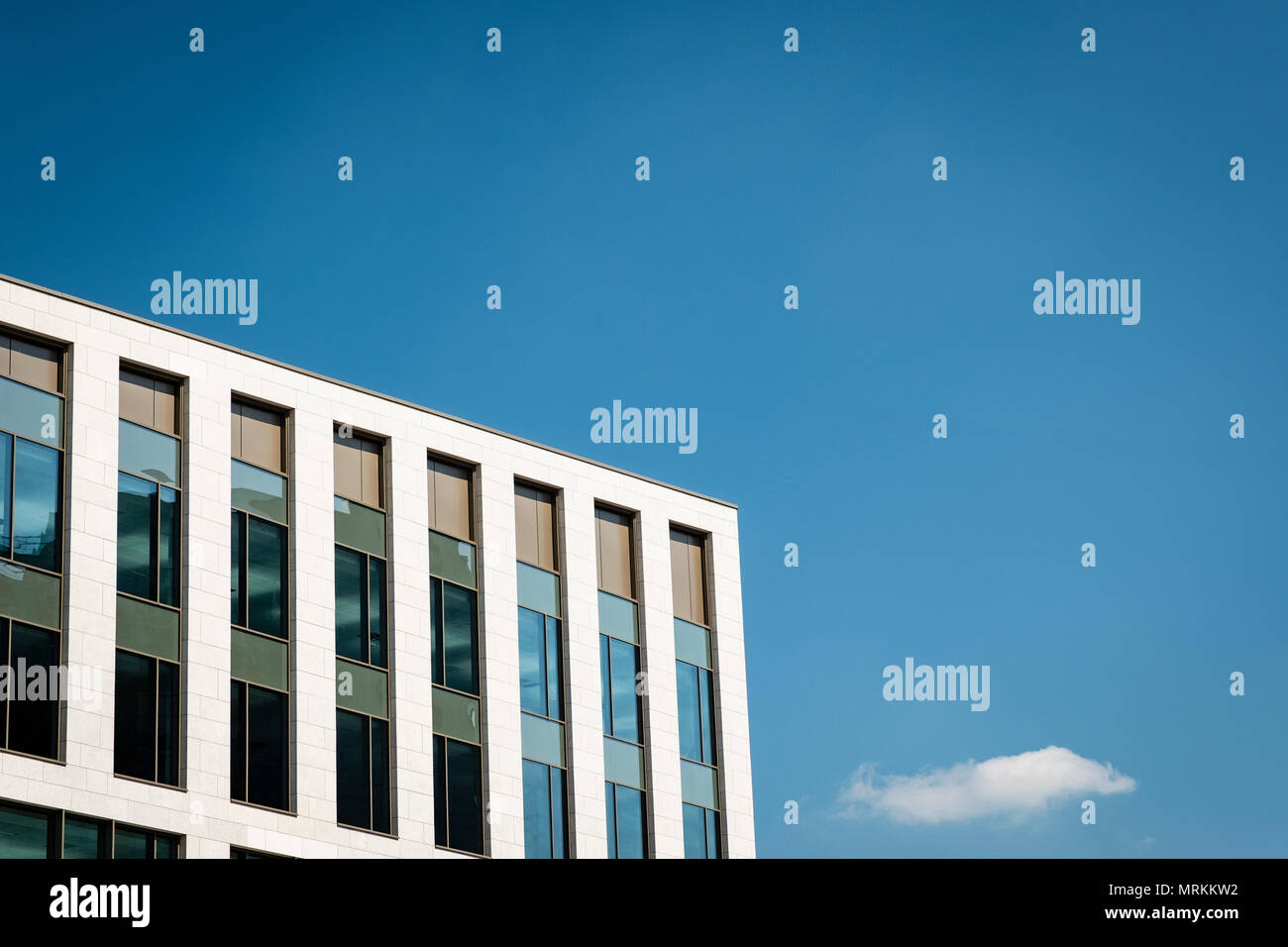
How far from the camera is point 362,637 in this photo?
3962cm

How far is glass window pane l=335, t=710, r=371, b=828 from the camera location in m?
38.0

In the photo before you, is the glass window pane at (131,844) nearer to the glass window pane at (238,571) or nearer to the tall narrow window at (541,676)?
the glass window pane at (238,571)

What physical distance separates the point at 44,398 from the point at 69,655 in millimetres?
5494

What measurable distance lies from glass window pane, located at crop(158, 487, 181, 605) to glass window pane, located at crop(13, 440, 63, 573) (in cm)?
236

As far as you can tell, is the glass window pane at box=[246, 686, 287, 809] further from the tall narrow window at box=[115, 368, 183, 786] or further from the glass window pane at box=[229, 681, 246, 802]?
the tall narrow window at box=[115, 368, 183, 786]

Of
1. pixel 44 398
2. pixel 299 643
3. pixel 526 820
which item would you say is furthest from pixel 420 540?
pixel 44 398

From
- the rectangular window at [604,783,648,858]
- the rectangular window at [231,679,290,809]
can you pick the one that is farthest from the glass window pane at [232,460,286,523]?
the rectangular window at [604,783,648,858]

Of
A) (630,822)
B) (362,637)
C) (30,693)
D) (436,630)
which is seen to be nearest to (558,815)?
(630,822)

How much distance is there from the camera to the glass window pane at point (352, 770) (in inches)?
1495

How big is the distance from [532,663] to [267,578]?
8178mm

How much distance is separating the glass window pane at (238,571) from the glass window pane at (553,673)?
30.6 ft

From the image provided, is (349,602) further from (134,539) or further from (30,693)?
(30,693)

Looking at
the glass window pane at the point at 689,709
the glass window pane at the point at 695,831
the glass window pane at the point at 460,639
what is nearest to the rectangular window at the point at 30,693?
the glass window pane at the point at 460,639
